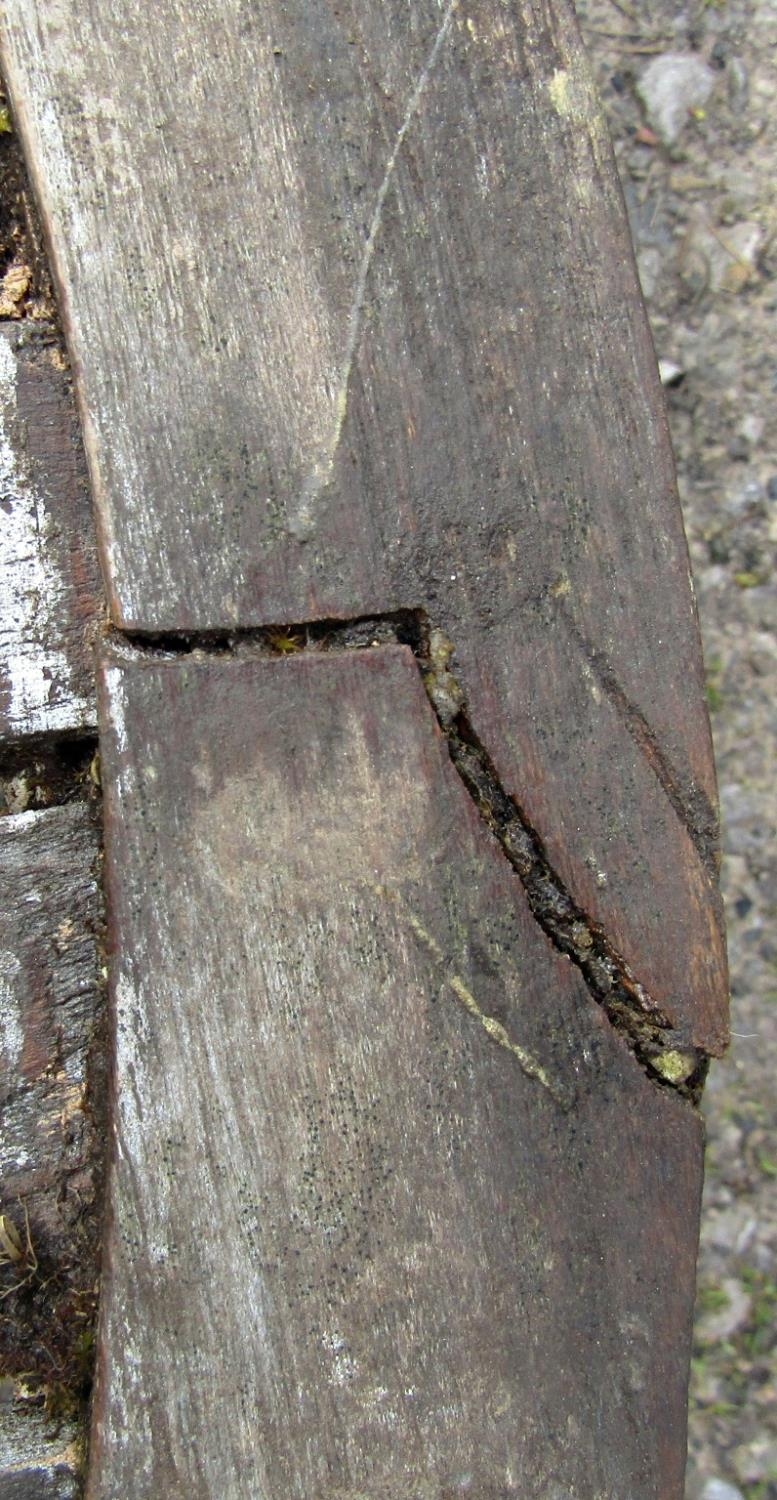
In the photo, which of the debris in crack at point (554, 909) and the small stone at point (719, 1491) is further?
the small stone at point (719, 1491)

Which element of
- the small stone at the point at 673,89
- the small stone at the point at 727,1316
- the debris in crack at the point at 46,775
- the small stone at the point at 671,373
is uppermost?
the small stone at the point at 673,89

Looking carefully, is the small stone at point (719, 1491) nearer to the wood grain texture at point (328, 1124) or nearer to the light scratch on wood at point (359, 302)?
the wood grain texture at point (328, 1124)

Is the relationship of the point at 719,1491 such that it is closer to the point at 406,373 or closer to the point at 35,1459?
the point at 35,1459

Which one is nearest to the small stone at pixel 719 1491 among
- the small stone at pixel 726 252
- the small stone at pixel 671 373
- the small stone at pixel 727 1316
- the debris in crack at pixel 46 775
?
the small stone at pixel 727 1316

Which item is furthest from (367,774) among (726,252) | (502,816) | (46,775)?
(726,252)

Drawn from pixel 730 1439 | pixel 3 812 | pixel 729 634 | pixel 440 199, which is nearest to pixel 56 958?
pixel 3 812

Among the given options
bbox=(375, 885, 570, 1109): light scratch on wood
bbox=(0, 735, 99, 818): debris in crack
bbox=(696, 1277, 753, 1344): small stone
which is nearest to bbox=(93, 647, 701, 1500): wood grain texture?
bbox=(375, 885, 570, 1109): light scratch on wood

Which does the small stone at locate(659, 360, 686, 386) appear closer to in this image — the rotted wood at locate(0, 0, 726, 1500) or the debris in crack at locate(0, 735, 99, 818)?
the rotted wood at locate(0, 0, 726, 1500)
